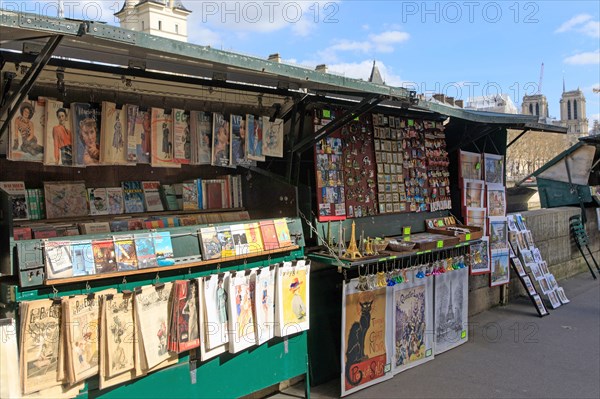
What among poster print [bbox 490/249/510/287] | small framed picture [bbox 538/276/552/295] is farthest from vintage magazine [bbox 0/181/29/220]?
small framed picture [bbox 538/276/552/295]

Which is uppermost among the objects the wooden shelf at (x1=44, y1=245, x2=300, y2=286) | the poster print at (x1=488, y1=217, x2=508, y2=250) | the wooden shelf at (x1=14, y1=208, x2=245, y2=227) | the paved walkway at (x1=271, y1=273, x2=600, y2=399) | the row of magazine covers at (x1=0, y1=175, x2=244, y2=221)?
the row of magazine covers at (x1=0, y1=175, x2=244, y2=221)

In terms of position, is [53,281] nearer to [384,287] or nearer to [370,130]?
[384,287]

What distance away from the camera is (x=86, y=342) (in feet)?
11.0

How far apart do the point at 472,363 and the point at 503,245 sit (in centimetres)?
279

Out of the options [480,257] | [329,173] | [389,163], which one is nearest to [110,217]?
[329,173]

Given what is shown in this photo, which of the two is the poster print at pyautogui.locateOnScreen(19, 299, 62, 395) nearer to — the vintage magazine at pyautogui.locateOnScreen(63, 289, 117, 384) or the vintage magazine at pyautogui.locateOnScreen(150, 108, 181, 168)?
the vintage magazine at pyautogui.locateOnScreen(63, 289, 117, 384)

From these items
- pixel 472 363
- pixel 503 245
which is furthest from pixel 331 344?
pixel 503 245

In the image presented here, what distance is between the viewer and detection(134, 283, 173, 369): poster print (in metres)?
3.60

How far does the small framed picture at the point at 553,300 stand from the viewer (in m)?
9.15

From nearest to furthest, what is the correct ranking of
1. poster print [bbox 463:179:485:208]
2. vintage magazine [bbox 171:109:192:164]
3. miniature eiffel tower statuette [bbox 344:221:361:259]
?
vintage magazine [bbox 171:109:192:164], miniature eiffel tower statuette [bbox 344:221:361:259], poster print [bbox 463:179:485:208]

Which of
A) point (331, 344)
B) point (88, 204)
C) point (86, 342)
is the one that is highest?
point (88, 204)

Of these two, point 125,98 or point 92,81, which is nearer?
point 92,81

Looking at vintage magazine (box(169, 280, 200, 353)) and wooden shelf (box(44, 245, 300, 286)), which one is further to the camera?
vintage magazine (box(169, 280, 200, 353))

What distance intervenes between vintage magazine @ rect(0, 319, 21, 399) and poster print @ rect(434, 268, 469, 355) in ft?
16.0
